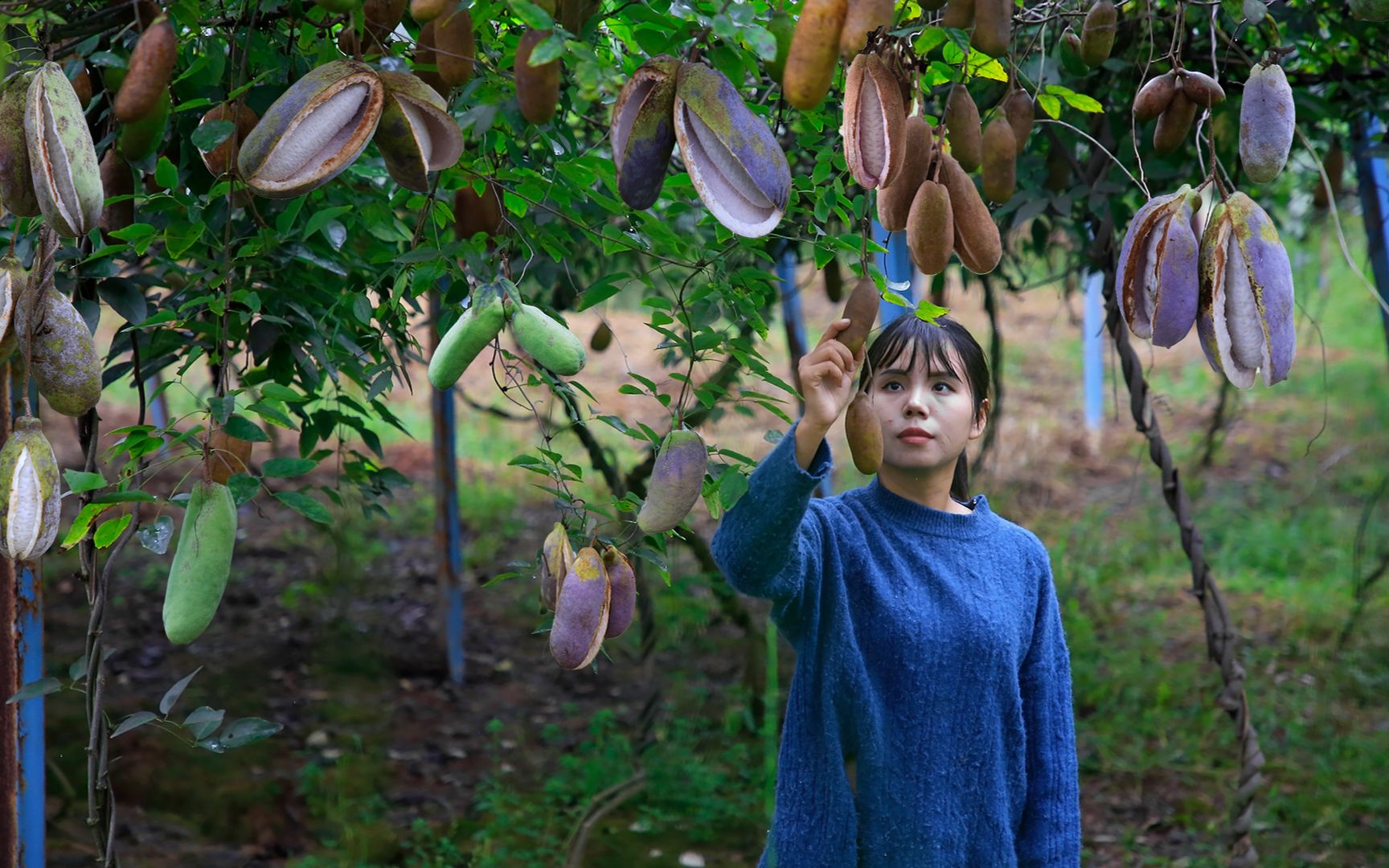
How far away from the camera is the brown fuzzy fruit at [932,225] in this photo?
91cm

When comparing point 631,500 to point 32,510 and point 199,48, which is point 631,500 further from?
point 199,48

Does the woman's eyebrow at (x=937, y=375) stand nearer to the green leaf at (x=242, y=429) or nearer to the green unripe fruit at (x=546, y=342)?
the green unripe fruit at (x=546, y=342)

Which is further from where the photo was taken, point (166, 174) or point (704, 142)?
point (166, 174)

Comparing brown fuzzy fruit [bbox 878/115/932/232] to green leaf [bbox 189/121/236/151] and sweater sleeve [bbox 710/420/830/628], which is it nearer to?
sweater sleeve [bbox 710/420/830/628]

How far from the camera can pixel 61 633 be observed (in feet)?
10.0

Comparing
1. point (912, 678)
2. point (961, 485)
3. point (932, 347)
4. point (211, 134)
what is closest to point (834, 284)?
point (961, 485)

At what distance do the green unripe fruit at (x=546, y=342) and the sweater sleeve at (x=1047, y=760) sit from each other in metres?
0.72

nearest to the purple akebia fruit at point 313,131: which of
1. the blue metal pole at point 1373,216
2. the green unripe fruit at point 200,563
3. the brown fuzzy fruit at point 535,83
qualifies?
the brown fuzzy fruit at point 535,83

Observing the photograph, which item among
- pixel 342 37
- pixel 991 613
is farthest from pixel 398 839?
pixel 342 37

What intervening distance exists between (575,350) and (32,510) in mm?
414

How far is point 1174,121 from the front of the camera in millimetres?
1027

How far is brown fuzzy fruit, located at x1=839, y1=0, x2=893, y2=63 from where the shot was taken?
73 cm

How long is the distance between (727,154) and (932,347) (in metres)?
0.60

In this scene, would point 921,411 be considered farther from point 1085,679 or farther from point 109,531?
point 1085,679
